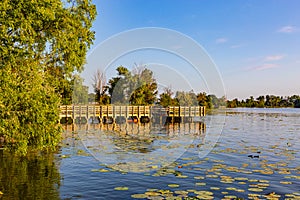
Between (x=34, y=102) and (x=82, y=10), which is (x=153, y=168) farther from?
(x=82, y=10)

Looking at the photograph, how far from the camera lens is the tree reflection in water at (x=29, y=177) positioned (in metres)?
10.4

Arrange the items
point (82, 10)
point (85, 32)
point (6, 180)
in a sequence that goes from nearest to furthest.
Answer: point (6, 180) → point (85, 32) → point (82, 10)

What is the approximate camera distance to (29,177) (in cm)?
1239

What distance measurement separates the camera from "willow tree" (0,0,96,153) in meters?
9.91

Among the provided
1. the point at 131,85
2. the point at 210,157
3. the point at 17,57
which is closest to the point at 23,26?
the point at 17,57

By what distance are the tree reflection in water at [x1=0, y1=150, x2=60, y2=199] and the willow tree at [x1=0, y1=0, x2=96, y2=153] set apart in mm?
1451

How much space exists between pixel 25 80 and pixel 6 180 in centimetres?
427

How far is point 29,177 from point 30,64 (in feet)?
15.8

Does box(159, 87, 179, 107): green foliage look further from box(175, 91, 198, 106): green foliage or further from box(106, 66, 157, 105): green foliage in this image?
box(175, 91, 198, 106): green foliage

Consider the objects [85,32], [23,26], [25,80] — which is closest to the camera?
[23,26]

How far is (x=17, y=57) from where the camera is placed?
1055 centimetres

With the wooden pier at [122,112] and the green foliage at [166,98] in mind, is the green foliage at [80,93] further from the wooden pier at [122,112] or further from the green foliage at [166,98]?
the green foliage at [166,98]

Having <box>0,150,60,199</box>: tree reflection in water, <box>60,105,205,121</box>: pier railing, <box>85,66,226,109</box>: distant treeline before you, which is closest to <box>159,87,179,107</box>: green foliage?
<box>85,66,226,109</box>: distant treeline

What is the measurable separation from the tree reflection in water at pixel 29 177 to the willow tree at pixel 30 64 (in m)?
1.45
